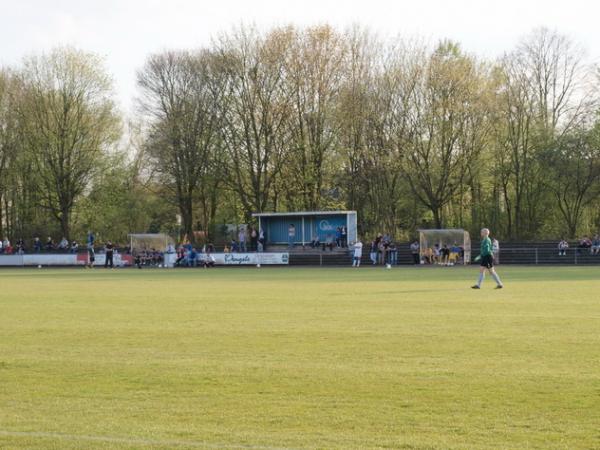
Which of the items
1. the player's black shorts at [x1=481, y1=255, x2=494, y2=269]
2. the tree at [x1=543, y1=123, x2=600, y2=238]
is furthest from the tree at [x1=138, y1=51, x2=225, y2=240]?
the player's black shorts at [x1=481, y1=255, x2=494, y2=269]

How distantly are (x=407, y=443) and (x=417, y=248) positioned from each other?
51.0 meters

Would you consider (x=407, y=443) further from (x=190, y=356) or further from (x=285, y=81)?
(x=285, y=81)

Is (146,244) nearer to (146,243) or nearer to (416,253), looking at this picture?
(146,243)

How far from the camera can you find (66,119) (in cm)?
7400

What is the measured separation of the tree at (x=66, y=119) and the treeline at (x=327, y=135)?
0.38ft

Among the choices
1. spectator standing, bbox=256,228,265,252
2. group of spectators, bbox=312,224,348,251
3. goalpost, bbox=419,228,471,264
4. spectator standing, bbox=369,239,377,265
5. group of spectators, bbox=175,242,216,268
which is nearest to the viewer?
goalpost, bbox=419,228,471,264

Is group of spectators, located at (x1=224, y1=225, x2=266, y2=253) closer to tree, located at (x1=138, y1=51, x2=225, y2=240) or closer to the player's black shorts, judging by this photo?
tree, located at (x1=138, y1=51, x2=225, y2=240)

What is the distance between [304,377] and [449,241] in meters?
47.5

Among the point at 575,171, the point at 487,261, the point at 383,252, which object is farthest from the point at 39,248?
the point at 487,261

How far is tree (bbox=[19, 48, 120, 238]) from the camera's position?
73688 mm

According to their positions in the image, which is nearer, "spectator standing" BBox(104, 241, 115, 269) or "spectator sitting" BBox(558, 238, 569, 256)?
"spectator sitting" BBox(558, 238, 569, 256)

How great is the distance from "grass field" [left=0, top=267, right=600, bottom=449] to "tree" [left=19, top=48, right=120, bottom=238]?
185 feet

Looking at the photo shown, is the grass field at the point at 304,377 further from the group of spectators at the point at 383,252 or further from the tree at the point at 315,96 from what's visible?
the tree at the point at 315,96

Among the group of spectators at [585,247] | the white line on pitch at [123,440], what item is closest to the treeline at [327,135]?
the group of spectators at [585,247]
